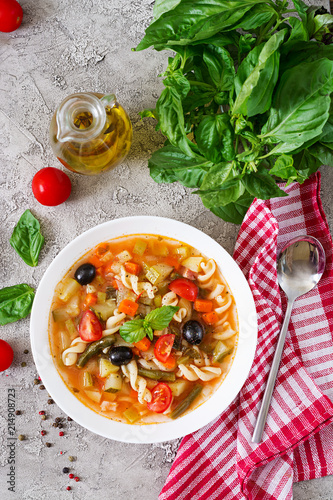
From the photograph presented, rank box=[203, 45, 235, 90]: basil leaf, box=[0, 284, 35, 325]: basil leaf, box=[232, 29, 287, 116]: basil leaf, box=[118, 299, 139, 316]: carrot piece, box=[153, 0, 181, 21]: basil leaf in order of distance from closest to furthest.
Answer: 1. box=[232, 29, 287, 116]: basil leaf
2. box=[153, 0, 181, 21]: basil leaf
3. box=[203, 45, 235, 90]: basil leaf
4. box=[118, 299, 139, 316]: carrot piece
5. box=[0, 284, 35, 325]: basil leaf

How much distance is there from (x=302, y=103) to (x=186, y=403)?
7.51 ft

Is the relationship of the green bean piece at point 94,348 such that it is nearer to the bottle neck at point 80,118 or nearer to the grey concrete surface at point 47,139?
the grey concrete surface at point 47,139

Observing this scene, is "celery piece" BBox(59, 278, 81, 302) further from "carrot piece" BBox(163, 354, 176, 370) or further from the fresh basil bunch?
the fresh basil bunch

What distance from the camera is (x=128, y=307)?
339 cm

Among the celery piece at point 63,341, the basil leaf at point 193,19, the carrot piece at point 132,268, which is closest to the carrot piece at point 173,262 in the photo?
the carrot piece at point 132,268

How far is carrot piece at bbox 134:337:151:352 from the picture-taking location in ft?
11.1

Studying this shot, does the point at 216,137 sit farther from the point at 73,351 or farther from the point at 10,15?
the point at 10,15

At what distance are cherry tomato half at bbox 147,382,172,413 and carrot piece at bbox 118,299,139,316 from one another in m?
0.62

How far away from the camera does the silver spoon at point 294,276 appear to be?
344 centimetres

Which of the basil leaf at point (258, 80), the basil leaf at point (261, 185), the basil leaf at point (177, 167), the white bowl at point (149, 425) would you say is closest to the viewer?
the basil leaf at point (258, 80)

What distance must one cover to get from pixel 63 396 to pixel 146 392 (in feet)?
2.04

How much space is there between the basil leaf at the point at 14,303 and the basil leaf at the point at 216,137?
1.90 meters

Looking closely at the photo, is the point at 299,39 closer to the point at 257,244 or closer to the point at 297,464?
the point at 257,244

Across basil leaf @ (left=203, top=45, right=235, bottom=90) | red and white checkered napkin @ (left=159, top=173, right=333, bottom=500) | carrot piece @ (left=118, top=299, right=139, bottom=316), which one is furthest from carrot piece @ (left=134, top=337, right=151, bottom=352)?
basil leaf @ (left=203, top=45, right=235, bottom=90)
